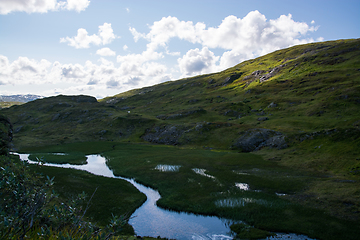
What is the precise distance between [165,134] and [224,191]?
68684 mm

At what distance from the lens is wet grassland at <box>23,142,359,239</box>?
25.7 metres

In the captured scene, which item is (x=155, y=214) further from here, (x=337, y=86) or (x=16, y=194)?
(x=337, y=86)

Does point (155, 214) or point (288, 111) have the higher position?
point (288, 111)

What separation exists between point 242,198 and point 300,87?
435 feet

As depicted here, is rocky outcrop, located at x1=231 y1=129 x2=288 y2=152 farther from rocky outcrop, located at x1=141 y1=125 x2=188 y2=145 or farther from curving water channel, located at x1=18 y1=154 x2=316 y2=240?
curving water channel, located at x1=18 y1=154 x2=316 y2=240

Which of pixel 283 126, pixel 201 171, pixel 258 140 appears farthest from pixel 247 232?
pixel 283 126

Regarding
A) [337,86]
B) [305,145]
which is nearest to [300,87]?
[337,86]

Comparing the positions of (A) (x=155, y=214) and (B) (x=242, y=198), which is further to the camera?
(B) (x=242, y=198)

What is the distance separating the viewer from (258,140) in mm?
75188

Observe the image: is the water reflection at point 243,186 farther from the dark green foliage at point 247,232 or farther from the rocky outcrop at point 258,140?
the rocky outcrop at point 258,140

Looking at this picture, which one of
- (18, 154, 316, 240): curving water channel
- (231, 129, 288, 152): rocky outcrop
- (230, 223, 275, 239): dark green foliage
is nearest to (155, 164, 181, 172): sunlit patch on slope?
(18, 154, 316, 240): curving water channel

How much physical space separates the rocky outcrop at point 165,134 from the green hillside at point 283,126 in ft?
1.78

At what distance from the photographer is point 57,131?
422 ft

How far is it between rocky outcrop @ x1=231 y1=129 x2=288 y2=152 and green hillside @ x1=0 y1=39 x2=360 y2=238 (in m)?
0.36
